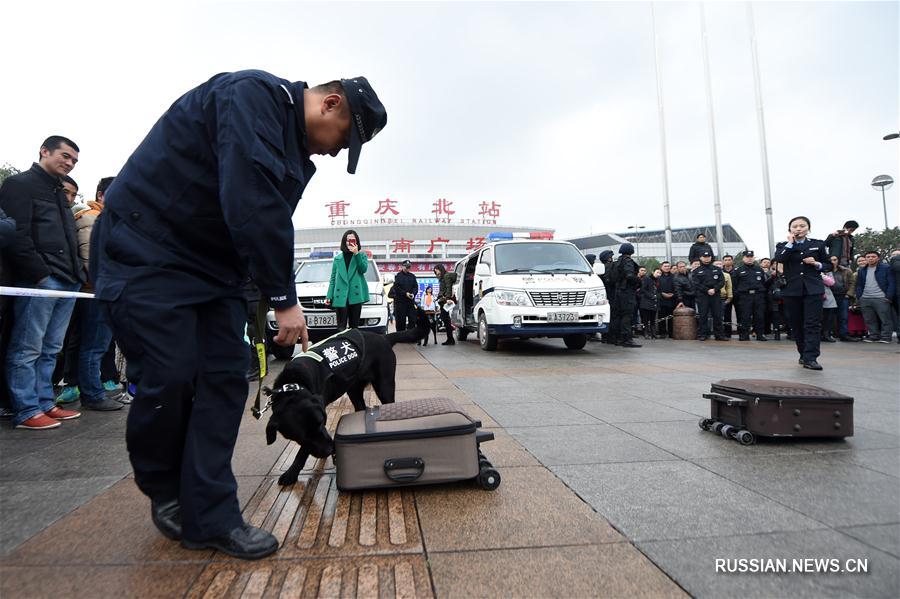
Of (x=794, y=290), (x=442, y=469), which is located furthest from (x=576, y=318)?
(x=442, y=469)

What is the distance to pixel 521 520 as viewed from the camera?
6.81 ft

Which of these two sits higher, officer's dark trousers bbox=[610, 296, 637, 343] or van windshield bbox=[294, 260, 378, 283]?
van windshield bbox=[294, 260, 378, 283]

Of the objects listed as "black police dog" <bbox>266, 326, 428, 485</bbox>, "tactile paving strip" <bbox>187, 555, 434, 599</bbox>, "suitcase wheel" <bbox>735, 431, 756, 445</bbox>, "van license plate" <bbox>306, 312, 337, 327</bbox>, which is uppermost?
"van license plate" <bbox>306, 312, 337, 327</bbox>

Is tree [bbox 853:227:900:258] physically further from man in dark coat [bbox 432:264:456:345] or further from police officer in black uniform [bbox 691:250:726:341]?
man in dark coat [bbox 432:264:456:345]

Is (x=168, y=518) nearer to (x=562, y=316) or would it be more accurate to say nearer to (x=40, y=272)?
(x=40, y=272)

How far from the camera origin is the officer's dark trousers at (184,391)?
1.81 m

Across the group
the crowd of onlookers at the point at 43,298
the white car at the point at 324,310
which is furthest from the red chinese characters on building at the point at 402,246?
the crowd of onlookers at the point at 43,298

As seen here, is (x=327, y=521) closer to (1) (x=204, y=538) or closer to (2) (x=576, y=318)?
(1) (x=204, y=538)

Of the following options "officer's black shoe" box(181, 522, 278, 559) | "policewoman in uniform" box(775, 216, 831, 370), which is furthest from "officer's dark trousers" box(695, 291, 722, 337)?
"officer's black shoe" box(181, 522, 278, 559)

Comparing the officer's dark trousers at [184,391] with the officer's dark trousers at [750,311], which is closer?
the officer's dark trousers at [184,391]

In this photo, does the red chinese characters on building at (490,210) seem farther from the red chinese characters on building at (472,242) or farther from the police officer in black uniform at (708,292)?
the police officer in black uniform at (708,292)

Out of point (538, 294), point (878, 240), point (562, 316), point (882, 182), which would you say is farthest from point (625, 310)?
point (878, 240)

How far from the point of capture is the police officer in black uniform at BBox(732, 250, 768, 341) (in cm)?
1131

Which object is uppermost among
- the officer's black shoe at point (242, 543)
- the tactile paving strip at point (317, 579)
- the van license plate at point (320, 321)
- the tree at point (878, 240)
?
the tree at point (878, 240)
